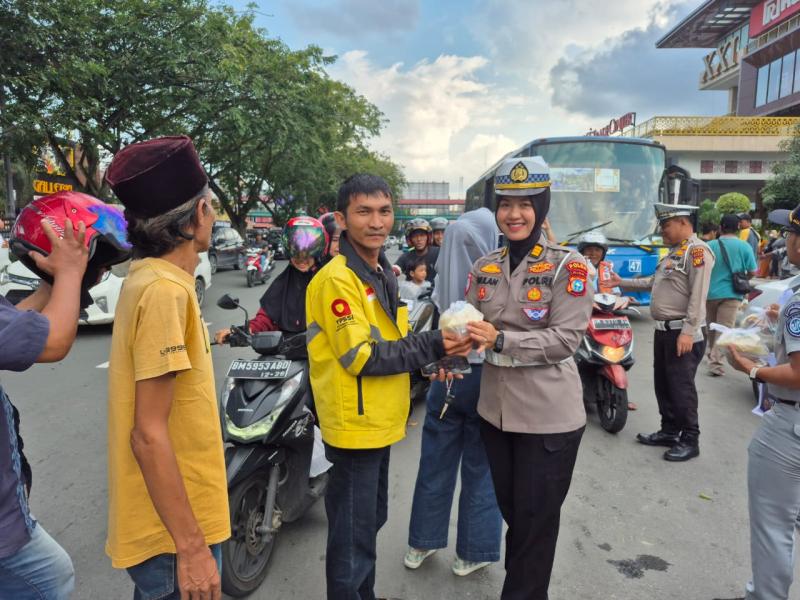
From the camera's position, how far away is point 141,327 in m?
1.30

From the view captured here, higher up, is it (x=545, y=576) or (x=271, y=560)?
(x=545, y=576)

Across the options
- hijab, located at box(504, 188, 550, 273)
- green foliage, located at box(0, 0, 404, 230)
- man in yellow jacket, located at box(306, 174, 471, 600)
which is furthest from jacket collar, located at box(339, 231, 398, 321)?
green foliage, located at box(0, 0, 404, 230)

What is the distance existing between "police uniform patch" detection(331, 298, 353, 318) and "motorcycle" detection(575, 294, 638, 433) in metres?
3.07

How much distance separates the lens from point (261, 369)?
2.75 metres

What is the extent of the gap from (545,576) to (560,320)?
1.05 m

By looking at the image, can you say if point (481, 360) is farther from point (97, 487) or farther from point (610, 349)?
point (97, 487)

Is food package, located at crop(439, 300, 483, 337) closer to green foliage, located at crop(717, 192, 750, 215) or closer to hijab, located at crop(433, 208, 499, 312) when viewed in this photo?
hijab, located at crop(433, 208, 499, 312)

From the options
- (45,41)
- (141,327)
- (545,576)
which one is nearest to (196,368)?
(141,327)

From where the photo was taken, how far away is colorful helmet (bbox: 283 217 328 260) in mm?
3242

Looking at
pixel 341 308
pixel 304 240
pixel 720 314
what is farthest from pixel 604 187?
pixel 341 308

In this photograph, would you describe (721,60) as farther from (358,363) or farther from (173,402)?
(173,402)

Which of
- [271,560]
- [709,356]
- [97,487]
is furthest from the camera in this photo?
[709,356]

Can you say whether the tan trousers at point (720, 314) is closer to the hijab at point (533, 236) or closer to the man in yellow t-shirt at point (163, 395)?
the hijab at point (533, 236)

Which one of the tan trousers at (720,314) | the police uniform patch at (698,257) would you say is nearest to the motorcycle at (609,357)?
the police uniform patch at (698,257)
